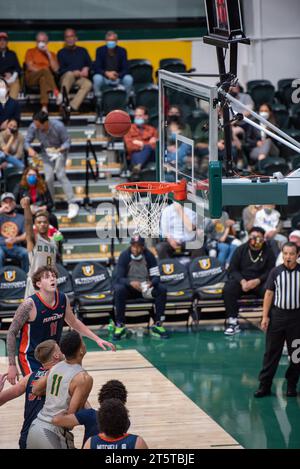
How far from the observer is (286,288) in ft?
37.3

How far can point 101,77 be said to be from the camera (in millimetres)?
19125

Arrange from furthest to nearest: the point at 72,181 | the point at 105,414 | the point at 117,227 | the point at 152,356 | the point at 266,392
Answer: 1. the point at 72,181
2. the point at 117,227
3. the point at 152,356
4. the point at 266,392
5. the point at 105,414

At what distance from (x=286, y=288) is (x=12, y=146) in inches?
271

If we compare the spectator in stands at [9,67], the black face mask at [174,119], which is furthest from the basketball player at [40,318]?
the spectator in stands at [9,67]

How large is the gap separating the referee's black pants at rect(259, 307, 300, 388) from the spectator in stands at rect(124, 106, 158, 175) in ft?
21.3

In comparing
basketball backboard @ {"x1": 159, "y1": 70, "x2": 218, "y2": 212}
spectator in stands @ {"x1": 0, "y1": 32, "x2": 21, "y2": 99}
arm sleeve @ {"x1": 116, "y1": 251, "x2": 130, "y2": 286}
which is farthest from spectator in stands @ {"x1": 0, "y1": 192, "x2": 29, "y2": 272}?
spectator in stands @ {"x1": 0, "y1": 32, "x2": 21, "y2": 99}

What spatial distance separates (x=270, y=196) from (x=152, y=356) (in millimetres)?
4802

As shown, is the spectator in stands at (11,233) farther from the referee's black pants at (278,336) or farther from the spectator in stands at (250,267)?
the referee's black pants at (278,336)

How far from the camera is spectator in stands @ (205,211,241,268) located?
15.5 meters

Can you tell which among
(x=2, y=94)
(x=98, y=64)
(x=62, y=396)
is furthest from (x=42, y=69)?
(x=62, y=396)

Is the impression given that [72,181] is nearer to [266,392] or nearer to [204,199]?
[266,392]

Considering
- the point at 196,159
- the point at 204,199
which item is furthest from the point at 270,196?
the point at 196,159

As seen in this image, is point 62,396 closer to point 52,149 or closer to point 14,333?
point 14,333

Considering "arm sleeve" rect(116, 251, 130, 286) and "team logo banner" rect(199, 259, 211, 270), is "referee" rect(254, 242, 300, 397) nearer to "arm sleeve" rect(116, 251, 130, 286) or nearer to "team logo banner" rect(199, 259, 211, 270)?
"arm sleeve" rect(116, 251, 130, 286)
